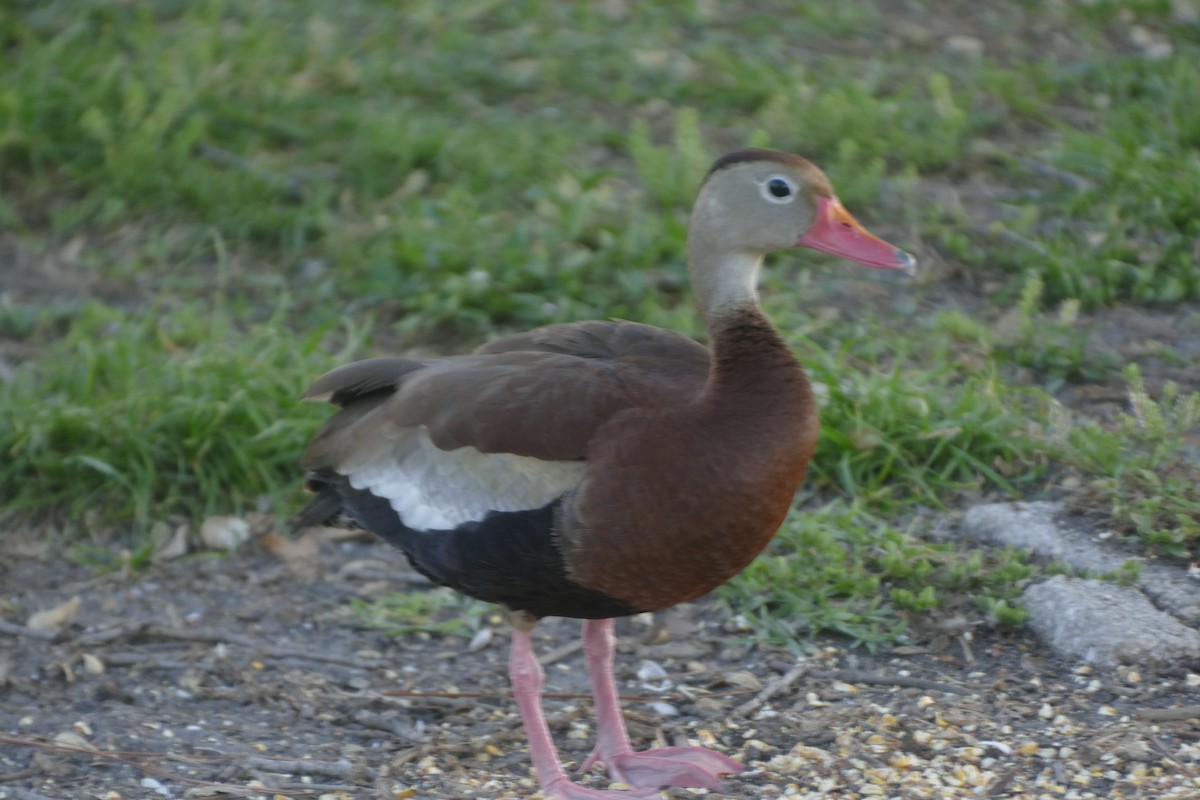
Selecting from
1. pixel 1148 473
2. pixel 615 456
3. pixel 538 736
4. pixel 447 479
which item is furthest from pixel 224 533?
pixel 1148 473

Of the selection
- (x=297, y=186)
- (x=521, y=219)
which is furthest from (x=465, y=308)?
(x=297, y=186)

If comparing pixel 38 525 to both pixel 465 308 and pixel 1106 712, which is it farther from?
pixel 1106 712

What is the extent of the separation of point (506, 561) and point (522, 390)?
399 mm

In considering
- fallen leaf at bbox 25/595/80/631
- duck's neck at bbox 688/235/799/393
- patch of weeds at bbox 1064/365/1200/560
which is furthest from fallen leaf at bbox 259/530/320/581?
patch of weeds at bbox 1064/365/1200/560

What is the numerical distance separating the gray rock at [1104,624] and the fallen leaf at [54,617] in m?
2.75

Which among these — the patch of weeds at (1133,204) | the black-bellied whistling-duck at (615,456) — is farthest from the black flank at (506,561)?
the patch of weeds at (1133,204)

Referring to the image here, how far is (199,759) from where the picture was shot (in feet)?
12.7

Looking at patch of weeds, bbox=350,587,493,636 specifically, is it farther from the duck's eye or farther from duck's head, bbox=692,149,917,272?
the duck's eye

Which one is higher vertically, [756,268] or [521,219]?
[756,268]

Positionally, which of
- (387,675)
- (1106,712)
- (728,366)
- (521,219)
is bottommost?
(387,675)

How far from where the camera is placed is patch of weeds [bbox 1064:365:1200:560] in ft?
13.7

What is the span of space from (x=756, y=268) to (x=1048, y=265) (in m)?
2.18

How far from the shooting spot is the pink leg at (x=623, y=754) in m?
3.68

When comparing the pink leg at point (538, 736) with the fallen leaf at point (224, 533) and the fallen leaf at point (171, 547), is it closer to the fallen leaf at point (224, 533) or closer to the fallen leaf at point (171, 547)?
the fallen leaf at point (224, 533)
